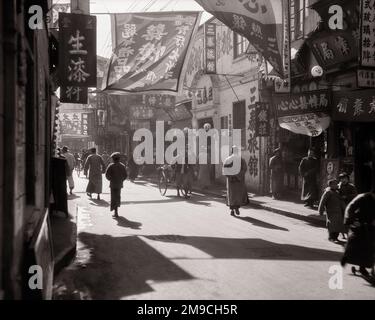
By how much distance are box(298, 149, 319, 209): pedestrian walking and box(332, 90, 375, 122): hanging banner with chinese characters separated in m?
2.03

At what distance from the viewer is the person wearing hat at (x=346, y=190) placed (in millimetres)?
9977

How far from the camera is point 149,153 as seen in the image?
32.5 metres

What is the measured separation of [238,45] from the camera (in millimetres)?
21125

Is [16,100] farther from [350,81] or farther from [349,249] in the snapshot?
[350,81]

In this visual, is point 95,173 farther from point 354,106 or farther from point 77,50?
point 354,106

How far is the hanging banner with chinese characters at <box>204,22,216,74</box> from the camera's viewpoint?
20312mm

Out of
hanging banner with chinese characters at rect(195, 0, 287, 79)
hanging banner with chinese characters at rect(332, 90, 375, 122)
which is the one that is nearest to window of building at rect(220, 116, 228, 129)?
hanging banner with chinese characters at rect(332, 90, 375, 122)

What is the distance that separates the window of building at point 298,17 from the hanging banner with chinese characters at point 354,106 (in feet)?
12.9

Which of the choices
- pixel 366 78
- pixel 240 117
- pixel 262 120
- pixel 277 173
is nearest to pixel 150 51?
pixel 366 78

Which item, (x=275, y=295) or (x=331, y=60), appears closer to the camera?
(x=275, y=295)

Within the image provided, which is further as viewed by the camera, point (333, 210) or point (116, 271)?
point (333, 210)

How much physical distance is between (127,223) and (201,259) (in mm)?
4301

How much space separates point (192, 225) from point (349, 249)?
5.05m
